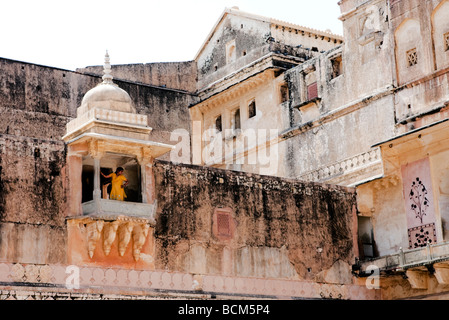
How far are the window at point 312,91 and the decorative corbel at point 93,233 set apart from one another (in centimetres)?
832

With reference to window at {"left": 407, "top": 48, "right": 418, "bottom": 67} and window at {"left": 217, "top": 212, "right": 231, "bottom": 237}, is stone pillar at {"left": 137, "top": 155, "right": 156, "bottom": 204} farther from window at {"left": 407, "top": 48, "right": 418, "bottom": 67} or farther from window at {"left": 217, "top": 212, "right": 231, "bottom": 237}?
window at {"left": 407, "top": 48, "right": 418, "bottom": 67}

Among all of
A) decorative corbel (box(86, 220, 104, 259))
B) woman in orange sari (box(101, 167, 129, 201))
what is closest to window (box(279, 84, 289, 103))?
woman in orange sari (box(101, 167, 129, 201))

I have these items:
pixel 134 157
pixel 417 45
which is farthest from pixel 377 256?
pixel 134 157

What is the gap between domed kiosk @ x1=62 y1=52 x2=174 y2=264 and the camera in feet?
53.7

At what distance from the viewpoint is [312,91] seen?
23.3 metres

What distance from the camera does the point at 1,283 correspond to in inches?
603

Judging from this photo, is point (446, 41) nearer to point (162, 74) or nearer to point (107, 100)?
point (107, 100)

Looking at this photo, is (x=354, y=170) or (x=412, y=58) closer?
(x=412, y=58)

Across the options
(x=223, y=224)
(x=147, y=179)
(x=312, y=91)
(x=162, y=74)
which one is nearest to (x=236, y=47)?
(x=162, y=74)

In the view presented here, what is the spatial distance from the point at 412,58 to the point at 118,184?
23.0 feet

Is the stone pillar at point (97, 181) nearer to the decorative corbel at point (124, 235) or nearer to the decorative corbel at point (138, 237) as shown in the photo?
the decorative corbel at point (124, 235)

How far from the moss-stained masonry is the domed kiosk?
0.53m
